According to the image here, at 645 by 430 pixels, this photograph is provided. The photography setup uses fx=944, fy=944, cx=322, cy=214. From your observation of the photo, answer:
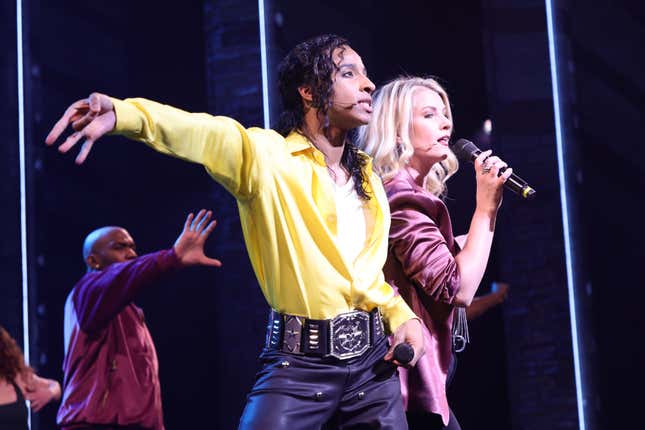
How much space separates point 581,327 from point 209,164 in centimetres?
296

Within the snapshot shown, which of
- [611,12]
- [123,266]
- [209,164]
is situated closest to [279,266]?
[209,164]

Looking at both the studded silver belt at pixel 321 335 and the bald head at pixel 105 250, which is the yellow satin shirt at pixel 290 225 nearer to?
the studded silver belt at pixel 321 335

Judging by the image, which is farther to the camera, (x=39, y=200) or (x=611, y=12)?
(x=39, y=200)

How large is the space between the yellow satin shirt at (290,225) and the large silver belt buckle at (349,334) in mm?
22

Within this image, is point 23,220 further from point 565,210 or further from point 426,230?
point 426,230

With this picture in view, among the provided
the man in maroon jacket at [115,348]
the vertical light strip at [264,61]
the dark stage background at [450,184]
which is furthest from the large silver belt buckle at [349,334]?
the vertical light strip at [264,61]

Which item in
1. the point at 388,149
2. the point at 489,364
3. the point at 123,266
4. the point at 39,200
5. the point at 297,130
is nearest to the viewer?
the point at 297,130

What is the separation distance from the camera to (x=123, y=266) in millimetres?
4215

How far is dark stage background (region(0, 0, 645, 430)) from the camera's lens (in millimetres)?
4426

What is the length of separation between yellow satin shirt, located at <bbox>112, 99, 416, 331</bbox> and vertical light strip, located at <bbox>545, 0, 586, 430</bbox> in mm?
2526

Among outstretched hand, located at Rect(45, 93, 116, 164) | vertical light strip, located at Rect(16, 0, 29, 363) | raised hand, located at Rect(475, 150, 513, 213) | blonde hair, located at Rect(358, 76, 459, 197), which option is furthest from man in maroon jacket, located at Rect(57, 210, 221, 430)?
outstretched hand, located at Rect(45, 93, 116, 164)

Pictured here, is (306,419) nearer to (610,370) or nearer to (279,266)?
(279,266)

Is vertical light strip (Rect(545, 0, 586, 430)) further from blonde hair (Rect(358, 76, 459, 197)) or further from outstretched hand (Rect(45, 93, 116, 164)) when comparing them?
outstretched hand (Rect(45, 93, 116, 164))

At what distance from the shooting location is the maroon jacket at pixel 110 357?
4121mm
